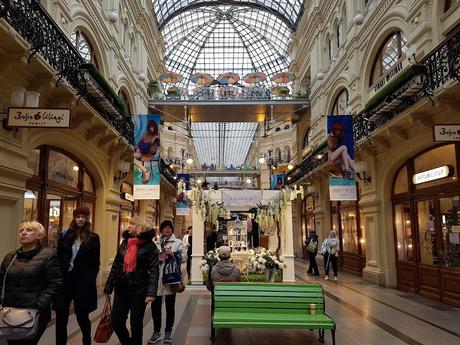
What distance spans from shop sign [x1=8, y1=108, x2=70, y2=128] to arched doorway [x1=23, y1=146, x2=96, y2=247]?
7.85 ft

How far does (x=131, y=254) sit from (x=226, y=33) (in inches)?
1755

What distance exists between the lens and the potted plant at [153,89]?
79.4 feet

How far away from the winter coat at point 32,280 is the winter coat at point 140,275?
830 mm

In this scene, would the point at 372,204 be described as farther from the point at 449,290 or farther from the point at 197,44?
the point at 197,44

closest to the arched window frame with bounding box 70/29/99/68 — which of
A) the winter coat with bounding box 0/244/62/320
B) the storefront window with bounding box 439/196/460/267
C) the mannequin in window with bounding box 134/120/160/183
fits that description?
the mannequin in window with bounding box 134/120/160/183

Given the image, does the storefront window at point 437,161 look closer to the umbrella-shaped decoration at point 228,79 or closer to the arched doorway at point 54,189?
the arched doorway at point 54,189

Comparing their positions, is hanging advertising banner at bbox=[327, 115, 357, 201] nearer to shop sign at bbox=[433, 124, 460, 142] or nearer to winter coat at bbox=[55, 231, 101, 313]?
shop sign at bbox=[433, 124, 460, 142]

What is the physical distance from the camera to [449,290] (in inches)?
383

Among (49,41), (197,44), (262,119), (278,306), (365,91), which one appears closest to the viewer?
(278,306)

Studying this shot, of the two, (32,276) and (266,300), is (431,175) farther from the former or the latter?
(32,276)

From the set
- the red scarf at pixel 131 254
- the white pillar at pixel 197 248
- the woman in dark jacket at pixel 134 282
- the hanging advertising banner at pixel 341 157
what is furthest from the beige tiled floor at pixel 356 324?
the hanging advertising banner at pixel 341 157

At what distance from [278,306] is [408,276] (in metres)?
7.43

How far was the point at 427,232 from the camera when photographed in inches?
424

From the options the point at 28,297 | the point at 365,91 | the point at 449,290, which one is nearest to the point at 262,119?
the point at 365,91
